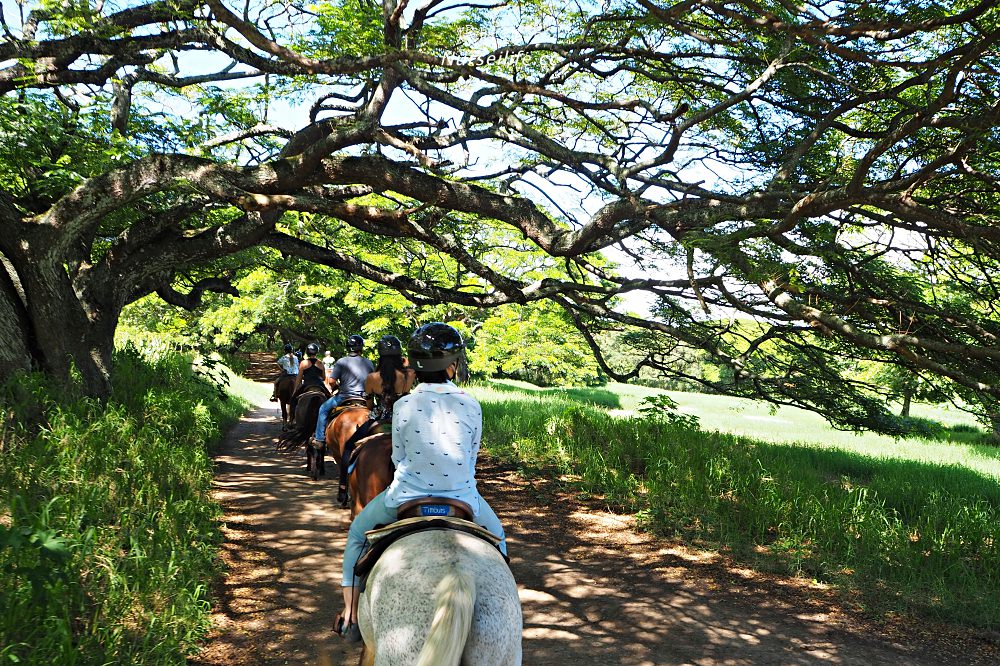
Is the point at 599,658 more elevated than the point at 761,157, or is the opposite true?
the point at 761,157

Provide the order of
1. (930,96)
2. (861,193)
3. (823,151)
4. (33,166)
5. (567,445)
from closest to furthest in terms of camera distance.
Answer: (861,193), (930,96), (823,151), (33,166), (567,445)

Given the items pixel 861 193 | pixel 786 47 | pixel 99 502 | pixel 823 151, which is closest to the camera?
pixel 861 193

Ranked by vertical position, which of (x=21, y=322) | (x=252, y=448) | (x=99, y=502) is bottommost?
(x=252, y=448)

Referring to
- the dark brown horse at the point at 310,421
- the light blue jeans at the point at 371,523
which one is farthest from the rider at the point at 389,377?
the light blue jeans at the point at 371,523

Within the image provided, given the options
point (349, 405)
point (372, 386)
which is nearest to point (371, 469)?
point (372, 386)

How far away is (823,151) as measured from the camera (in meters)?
7.53

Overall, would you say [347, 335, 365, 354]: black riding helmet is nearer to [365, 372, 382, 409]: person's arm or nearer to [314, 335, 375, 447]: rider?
[314, 335, 375, 447]: rider

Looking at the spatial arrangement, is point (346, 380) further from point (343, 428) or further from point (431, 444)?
point (431, 444)

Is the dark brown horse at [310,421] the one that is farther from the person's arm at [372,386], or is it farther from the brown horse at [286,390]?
the brown horse at [286,390]

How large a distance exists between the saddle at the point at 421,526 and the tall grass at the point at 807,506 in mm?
5040

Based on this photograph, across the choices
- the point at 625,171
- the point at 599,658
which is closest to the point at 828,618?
the point at 599,658

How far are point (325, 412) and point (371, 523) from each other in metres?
6.58

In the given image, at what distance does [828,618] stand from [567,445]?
6.72 metres

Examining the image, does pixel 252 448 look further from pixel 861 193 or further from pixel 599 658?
pixel 861 193
